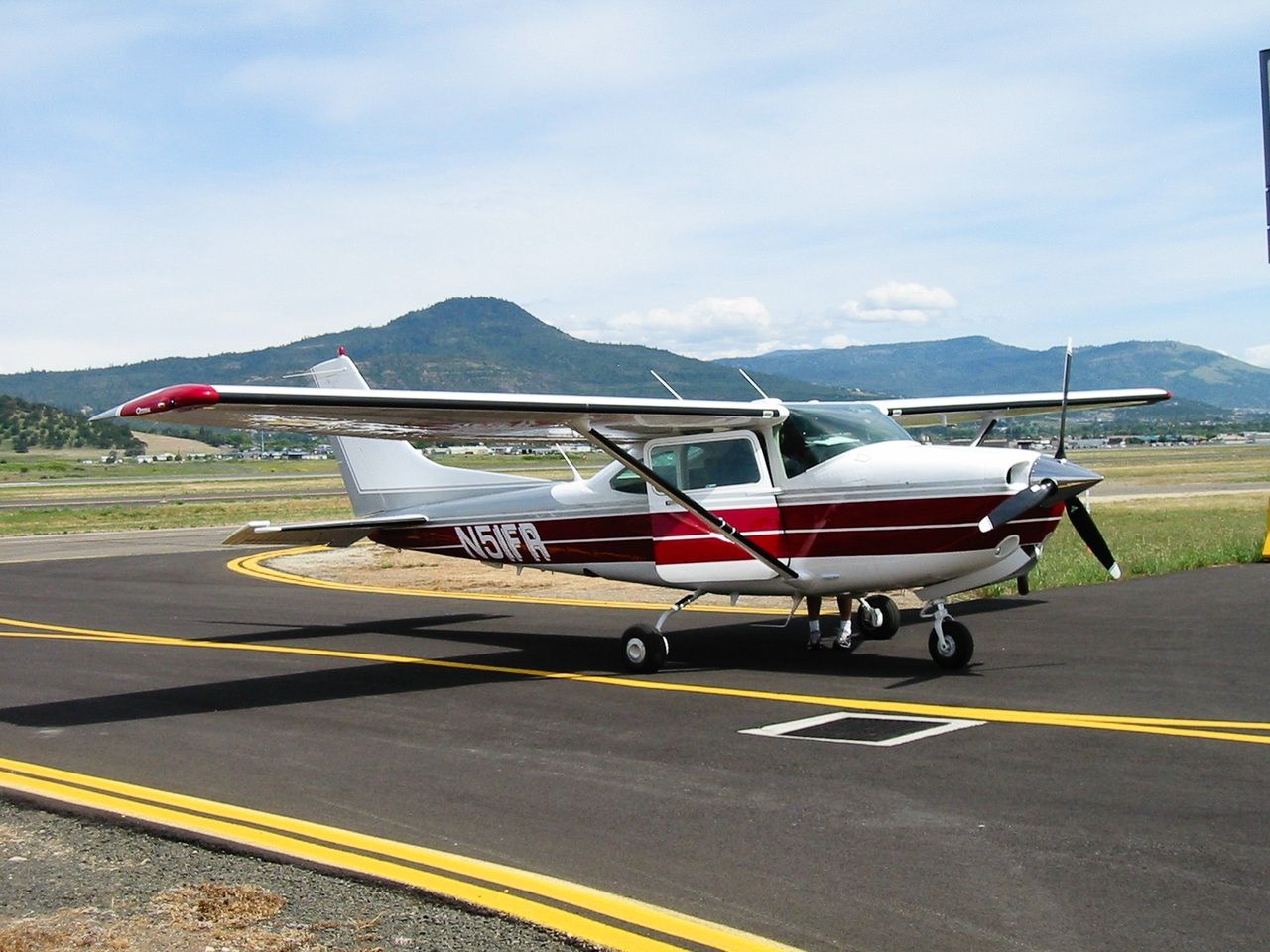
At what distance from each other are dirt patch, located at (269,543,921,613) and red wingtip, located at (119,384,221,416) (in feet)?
24.9

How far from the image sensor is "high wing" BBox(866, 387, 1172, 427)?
13945 millimetres

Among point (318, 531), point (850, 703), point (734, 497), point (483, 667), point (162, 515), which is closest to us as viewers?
point (850, 703)

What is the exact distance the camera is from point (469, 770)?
7430 millimetres

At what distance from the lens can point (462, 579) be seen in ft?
66.2

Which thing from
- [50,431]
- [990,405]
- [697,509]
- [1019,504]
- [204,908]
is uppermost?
[990,405]

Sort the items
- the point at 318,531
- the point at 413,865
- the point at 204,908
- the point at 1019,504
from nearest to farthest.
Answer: the point at 204,908
the point at 413,865
the point at 1019,504
the point at 318,531

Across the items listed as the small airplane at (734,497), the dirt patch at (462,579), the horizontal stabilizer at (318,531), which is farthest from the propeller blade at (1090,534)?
the horizontal stabilizer at (318,531)

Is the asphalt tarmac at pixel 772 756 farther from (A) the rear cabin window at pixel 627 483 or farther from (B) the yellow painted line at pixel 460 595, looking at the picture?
(A) the rear cabin window at pixel 627 483

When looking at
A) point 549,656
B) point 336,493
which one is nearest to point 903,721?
point 549,656

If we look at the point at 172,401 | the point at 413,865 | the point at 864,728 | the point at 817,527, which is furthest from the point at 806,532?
the point at 413,865

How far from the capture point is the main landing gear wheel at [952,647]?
1038cm

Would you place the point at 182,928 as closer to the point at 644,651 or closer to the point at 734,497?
the point at 644,651

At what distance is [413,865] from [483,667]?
6.18m

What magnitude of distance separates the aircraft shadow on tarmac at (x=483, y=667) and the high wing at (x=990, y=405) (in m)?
2.30
